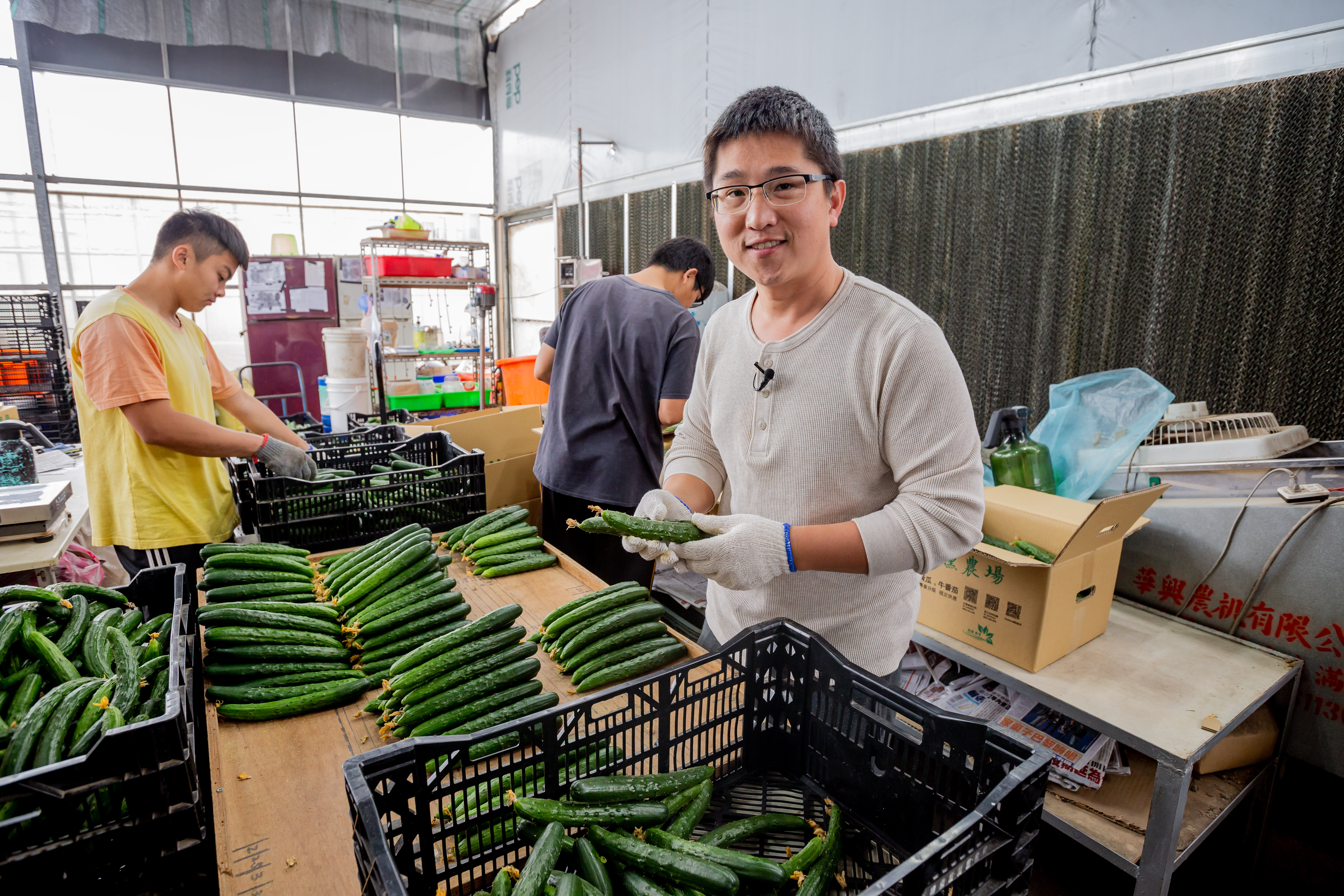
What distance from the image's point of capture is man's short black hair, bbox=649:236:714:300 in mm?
3188

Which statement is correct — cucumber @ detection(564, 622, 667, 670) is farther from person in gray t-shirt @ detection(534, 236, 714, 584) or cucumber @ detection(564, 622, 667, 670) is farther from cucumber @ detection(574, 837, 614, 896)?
person in gray t-shirt @ detection(534, 236, 714, 584)

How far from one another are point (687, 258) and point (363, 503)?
1771mm

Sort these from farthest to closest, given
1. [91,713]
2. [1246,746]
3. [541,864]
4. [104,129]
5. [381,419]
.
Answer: [104,129]
[381,419]
[1246,746]
[91,713]
[541,864]

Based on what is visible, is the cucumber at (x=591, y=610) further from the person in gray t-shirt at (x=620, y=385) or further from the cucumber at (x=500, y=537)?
the person in gray t-shirt at (x=620, y=385)

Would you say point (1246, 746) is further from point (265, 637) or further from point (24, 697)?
point (24, 697)

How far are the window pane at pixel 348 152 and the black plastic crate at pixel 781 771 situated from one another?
11.1m

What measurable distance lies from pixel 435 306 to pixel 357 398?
4781 mm

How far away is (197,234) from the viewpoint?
261cm

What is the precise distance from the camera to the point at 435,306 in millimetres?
11258

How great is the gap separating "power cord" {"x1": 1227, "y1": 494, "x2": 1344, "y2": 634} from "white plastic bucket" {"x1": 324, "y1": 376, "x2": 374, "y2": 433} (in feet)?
22.3

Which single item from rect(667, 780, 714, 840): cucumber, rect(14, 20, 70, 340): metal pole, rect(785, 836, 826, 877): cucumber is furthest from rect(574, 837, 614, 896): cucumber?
rect(14, 20, 70, 340): metal pole

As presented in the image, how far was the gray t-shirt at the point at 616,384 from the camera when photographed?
9.77 ft

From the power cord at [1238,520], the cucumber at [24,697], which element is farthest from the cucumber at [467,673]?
the power cord at [1238,520]

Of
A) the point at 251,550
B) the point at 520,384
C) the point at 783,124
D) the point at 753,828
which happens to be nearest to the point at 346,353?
the point at 520,384
